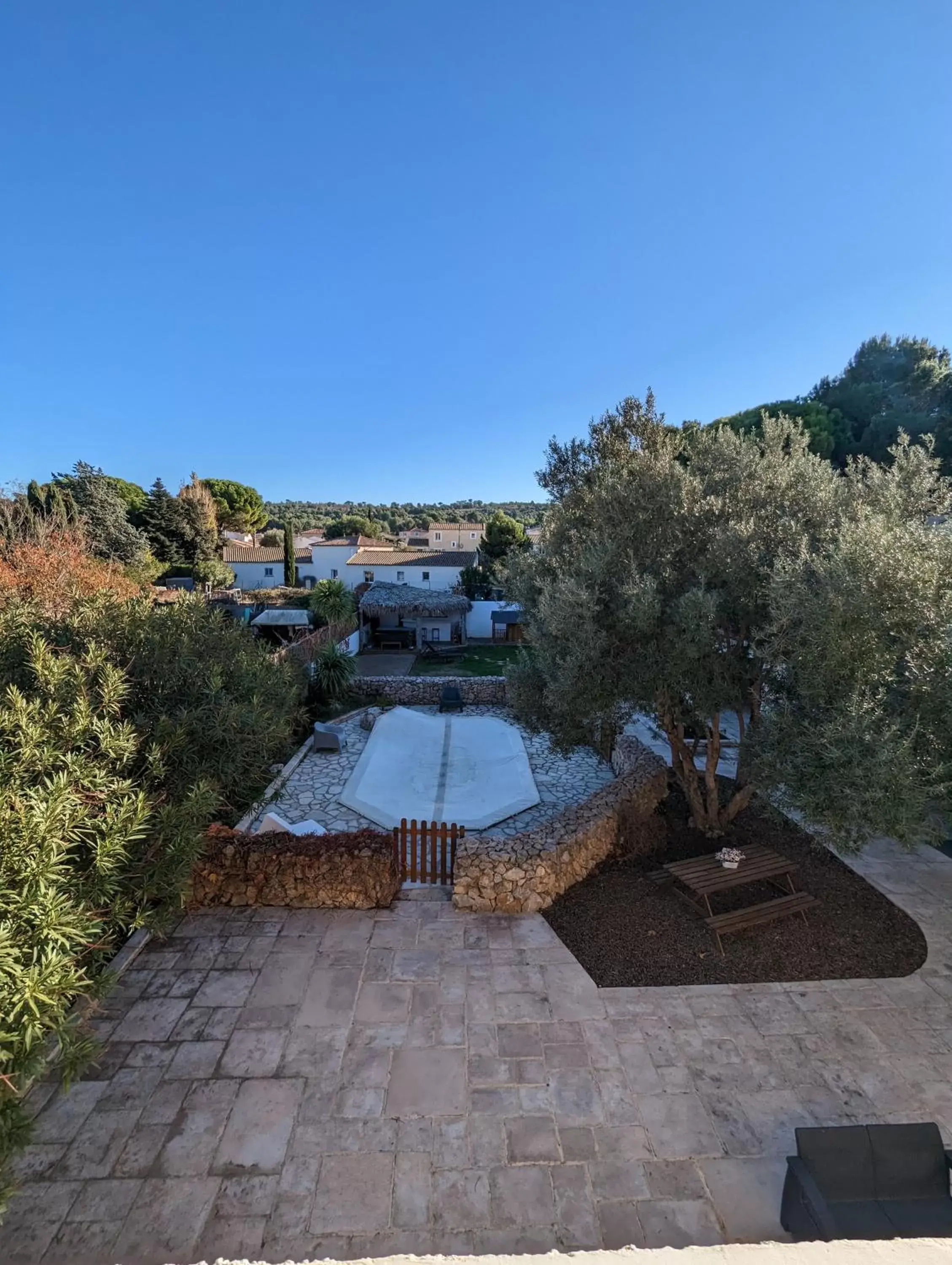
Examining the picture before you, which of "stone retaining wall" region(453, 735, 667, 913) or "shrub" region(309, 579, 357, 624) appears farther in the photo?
"shrub" region(309, 579, 357, 624)

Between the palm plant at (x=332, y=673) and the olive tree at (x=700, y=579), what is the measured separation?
34.4 feet

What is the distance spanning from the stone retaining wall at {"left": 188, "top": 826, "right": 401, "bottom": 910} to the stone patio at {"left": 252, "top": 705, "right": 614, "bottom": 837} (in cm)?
190

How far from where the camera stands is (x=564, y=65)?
33.2 ft

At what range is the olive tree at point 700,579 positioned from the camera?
20.9ft

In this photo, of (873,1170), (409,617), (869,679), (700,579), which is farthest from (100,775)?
(409,617)

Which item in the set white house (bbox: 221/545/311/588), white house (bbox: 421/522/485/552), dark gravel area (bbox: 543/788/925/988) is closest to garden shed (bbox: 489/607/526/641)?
white house (bbox: 221/545/311/588)

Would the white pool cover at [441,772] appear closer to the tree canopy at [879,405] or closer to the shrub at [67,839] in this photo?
the shrub at [67,839]

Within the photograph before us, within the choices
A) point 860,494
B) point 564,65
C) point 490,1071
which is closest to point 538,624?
point 860,494

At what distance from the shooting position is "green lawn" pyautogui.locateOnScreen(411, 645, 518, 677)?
22.0 meters

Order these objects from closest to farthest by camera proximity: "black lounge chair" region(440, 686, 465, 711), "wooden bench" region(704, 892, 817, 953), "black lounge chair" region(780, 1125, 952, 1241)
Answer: "black lounge chair" region(780, 1125, 952, 1241) < "wooden bench" region(704, 892, 817, 953) < "black lounge chair" region(440, 686, 465, 711)

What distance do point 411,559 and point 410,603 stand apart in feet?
36.8

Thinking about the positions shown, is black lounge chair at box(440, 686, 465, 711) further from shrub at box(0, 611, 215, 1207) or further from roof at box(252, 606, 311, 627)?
shrub at box(0, 611, 215, 1207)

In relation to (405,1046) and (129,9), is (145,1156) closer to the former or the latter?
(405,1046)

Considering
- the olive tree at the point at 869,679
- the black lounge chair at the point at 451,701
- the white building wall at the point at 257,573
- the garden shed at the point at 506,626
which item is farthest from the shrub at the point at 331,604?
the white building wall at the point at 257,573
